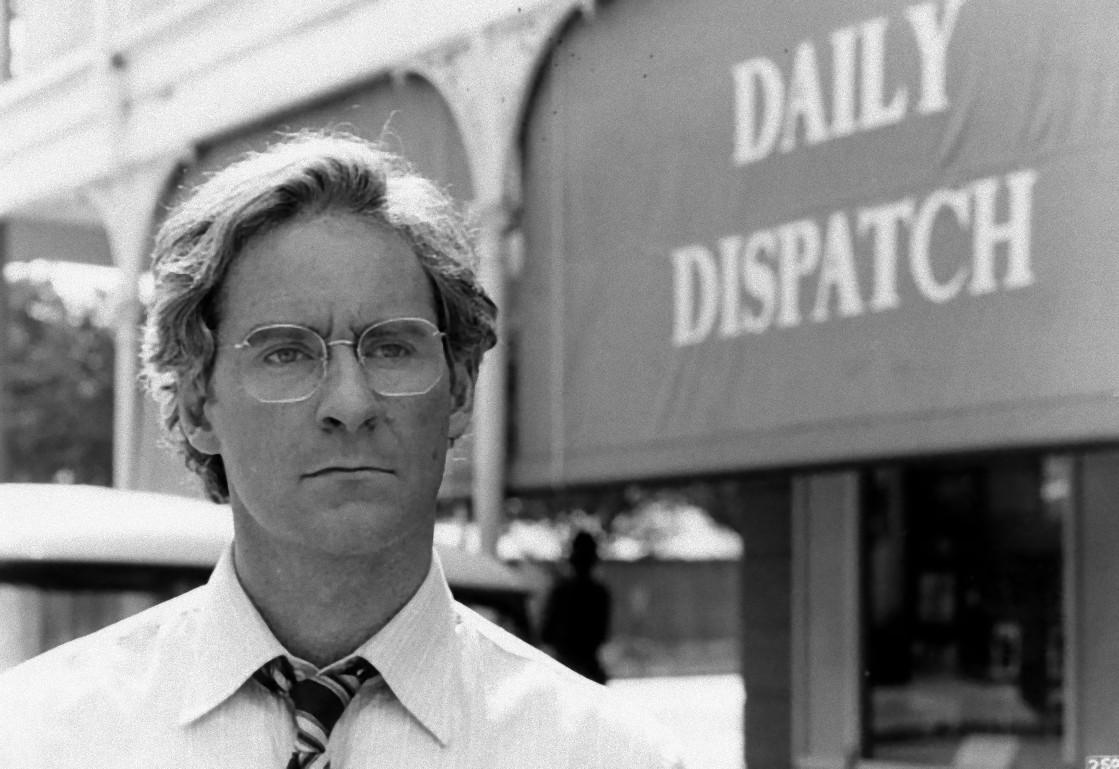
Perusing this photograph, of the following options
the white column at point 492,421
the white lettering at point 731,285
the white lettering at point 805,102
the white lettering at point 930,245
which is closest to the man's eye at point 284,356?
the white lettering at point 930,245

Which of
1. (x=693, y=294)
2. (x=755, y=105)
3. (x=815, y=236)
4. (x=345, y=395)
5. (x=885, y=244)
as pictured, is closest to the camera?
(x=345, y=395)

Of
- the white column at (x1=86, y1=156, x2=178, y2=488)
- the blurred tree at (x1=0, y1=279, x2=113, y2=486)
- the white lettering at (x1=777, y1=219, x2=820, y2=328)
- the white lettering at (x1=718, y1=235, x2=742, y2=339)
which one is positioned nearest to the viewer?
the white lettering at (x1=777, y1=219, x2=820, y2=328)

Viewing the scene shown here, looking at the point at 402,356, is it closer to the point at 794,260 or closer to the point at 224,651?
the point at 224,651

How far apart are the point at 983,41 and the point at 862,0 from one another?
1.72 ft

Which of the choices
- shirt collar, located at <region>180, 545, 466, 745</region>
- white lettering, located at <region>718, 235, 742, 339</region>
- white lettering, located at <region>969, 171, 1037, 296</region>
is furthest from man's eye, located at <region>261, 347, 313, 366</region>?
white lettering, located at <region>718, 235, 742, 339</region>

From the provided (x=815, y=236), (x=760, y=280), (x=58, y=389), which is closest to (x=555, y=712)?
(x=815, y=236)

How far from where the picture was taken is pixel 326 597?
1491 mm

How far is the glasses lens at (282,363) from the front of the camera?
148 cm

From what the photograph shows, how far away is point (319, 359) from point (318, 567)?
0.18 meters

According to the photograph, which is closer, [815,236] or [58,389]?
[815,236]

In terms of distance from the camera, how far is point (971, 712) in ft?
22.4

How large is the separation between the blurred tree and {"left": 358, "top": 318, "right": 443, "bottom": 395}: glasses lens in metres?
16.2

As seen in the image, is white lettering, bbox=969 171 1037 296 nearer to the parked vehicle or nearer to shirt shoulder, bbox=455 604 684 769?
the parked vehicle

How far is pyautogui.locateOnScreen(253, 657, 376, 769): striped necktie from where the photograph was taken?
4.66ft
